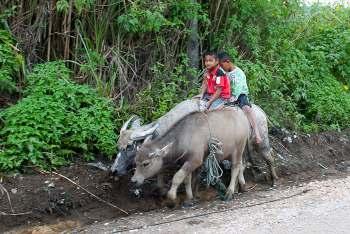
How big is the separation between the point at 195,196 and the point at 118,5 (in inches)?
126

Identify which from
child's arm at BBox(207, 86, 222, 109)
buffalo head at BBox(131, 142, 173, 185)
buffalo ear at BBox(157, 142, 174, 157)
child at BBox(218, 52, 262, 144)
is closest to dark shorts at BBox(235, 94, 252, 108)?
child at BBox(218, 52, 262, 144)

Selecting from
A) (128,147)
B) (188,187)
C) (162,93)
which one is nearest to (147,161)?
(128,147)

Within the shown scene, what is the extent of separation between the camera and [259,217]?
6.44 m

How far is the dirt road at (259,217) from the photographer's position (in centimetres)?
602

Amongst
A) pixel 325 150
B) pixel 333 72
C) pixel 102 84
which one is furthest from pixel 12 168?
pixel 333 72

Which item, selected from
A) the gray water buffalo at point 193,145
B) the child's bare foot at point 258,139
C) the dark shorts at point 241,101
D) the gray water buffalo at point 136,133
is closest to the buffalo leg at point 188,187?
the gray water buffalo at point 193,145

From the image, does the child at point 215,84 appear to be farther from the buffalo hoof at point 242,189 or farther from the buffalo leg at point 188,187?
the buffalo hoof at point 242,189

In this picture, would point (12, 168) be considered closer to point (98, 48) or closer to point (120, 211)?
point (120, 211)

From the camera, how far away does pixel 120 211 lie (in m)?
7.00

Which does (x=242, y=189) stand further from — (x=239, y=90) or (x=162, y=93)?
(x=162, y=93)

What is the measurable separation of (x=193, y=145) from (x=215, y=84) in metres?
0.96

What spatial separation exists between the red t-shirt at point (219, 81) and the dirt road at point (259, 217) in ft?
4.53

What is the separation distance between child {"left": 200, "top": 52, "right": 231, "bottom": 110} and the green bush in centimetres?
137

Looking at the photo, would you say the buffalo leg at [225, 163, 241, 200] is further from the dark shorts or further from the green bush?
the green bush
